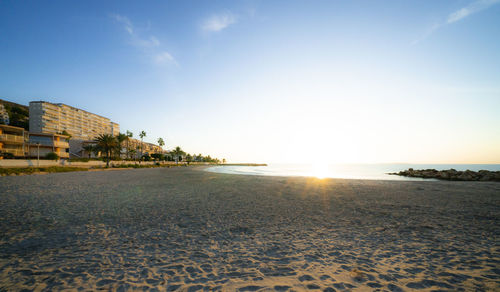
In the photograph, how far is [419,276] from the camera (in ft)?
11.2

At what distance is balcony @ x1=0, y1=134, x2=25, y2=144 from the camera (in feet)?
147

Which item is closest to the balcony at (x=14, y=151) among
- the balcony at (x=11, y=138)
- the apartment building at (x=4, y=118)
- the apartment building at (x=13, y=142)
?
the apartment building at (x=13, y=142)

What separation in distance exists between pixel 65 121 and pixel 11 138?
9861 cm

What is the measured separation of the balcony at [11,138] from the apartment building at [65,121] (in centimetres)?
6174

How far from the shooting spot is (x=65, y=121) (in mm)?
124438

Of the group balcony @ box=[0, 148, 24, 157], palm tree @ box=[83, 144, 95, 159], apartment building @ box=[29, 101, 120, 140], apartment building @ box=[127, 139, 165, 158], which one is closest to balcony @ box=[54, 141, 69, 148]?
balcony @ box=[0, 148, 24, 157]

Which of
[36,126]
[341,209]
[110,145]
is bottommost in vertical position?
[341,209]

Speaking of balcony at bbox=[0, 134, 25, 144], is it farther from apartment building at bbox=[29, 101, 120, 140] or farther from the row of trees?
apartment building at bbox=[29, 101, 120, 140]

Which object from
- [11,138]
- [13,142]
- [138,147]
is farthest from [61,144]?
[138,147]

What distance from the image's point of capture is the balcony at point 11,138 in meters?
44.9

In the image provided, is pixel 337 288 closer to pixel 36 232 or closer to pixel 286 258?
→ pixel 286 258

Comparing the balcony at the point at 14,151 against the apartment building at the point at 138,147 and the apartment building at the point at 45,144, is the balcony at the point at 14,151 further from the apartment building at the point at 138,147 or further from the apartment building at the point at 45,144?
the apartment building at the point at 138,147

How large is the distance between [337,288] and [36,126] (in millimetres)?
161477

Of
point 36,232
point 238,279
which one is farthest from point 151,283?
point 36,232
